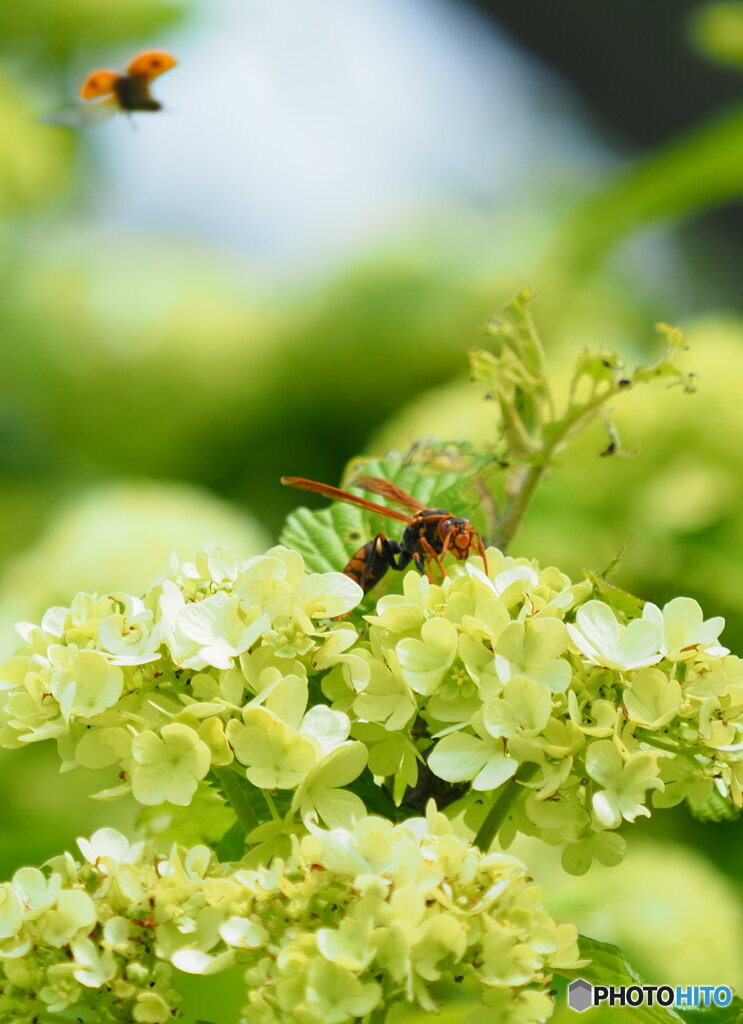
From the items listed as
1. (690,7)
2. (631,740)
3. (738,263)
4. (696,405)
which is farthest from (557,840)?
(690,7)

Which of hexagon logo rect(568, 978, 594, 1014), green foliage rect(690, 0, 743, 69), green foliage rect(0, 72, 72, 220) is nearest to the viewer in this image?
hexagon logo rect(568, 978, 594, 1014)

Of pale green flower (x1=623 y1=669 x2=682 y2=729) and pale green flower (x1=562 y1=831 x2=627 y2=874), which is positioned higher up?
pale green flower (x1=623 y1=669 x2=682 y2=729)

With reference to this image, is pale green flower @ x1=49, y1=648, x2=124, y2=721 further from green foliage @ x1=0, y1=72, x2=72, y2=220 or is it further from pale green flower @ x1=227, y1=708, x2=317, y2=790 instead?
green foliage @ x1=0, y1=72, x2=72, y2=220

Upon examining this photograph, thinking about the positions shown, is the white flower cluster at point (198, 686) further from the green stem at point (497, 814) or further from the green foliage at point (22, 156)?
the green foliage at point (22, 156)

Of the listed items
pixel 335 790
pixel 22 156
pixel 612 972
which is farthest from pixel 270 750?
pixel 22 156

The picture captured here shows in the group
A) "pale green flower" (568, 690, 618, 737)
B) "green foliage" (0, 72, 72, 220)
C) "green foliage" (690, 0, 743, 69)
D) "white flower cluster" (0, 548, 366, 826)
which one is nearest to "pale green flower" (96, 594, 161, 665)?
"white flower cluster" (0, 548, 366, 826)

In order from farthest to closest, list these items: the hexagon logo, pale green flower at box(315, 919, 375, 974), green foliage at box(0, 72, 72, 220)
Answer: green foliage at box(0, 72, 72, 220) < the hexagon logo < pale green flower at box(315, 919, 375, 974)

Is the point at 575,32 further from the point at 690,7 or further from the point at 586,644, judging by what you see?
the point at 586,644

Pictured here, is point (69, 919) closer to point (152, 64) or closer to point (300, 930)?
point (300, 930)
